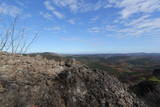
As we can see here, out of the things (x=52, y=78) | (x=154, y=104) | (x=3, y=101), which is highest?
(x=52, y=78)

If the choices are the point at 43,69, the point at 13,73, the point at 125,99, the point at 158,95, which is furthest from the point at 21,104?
the point at 158,95

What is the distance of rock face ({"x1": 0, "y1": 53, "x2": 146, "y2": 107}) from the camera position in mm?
4336

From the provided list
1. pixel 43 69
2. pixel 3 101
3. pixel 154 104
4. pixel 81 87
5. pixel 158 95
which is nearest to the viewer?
pixel 3 101

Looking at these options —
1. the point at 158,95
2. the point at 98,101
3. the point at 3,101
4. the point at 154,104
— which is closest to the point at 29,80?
the point at 3,101

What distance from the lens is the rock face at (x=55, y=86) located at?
434 centimetres

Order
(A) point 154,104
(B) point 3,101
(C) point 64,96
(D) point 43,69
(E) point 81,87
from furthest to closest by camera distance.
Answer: (A) point 154,104, (D) point 43,69, (E) point 81,87, (C) point 64,96, (B) point 3,101

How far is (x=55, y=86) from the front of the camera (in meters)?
4.88

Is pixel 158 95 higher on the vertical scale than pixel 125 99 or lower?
lower

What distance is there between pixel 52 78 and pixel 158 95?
744cm

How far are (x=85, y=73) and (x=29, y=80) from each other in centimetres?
193

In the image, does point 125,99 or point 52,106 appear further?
point 125,99

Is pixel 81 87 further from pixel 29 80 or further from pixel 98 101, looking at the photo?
pixel 29 80

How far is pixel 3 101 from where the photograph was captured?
4.01 metres

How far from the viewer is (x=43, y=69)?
17.9ft
